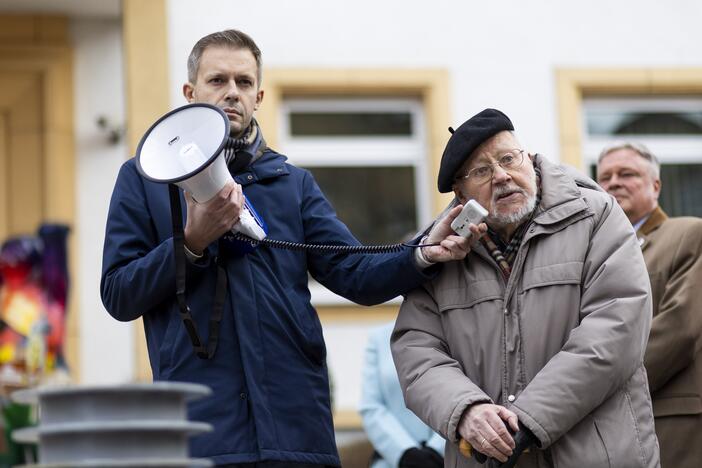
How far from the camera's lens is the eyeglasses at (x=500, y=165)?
192 inches

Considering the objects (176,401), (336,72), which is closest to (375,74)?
(336,72)

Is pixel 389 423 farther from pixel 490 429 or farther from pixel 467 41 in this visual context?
pixel 467 41

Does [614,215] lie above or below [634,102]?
below

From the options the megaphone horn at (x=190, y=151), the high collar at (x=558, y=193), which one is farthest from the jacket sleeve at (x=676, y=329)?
the megaphone horn at (x=190, y=151)

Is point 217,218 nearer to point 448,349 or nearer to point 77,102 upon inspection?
point 448,349

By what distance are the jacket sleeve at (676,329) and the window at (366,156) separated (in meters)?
5.55

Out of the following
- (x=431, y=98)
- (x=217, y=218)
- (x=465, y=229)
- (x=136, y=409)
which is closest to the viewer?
(x=136, y=409)

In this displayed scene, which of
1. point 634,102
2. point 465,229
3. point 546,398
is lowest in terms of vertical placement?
point 546,398

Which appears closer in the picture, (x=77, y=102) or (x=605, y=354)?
(x=605, y=354)

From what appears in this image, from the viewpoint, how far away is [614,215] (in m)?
4.78

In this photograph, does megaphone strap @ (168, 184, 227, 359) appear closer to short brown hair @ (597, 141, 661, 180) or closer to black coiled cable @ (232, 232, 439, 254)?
black coiled cable @ (232, 232, 439, 254)

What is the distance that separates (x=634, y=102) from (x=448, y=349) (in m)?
7.60

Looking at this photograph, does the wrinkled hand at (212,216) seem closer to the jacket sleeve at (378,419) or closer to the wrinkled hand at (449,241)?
the wrinkled hand at (449,241)

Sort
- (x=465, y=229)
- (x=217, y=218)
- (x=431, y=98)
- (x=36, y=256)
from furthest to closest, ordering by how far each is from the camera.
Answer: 1. (x=431, y=98)
2. (x=36, y=256)
3. (x=465, y=229)
4. (x=217, y=218)
